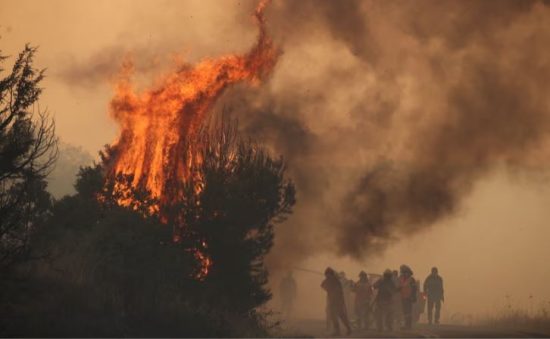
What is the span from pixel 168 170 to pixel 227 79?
13.5 feet

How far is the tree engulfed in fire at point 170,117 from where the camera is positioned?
23.5 metres

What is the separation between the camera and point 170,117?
24.7m

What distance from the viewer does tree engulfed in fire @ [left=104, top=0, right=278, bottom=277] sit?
23.5 meters

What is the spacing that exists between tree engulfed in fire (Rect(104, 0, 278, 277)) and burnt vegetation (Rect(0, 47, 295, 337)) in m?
0.61

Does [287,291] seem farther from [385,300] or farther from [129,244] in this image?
[129,244]

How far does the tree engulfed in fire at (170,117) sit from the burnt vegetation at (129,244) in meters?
0.61

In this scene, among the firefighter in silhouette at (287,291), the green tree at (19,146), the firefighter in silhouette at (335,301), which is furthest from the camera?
the firefighter in silhouette at (287,291)

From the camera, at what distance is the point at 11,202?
13.4 meters

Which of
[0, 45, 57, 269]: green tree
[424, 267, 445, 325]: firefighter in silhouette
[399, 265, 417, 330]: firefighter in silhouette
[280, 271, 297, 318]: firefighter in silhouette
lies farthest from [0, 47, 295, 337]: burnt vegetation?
[280, 271, 297, 318]: firefighter in silhouette

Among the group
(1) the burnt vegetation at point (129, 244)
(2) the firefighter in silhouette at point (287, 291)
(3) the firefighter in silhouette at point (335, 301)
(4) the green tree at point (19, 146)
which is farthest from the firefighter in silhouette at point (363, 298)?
(4) the green tree at point (19, 146)

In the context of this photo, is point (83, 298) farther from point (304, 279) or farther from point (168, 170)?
point (304, 279)

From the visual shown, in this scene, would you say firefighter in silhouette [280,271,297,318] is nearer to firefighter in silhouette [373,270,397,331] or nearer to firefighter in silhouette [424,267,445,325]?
firefighter in silhouette [424,267,445,325]

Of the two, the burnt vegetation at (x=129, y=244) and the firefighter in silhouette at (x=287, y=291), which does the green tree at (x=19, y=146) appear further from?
the firefighter in silhouette at (x=287, y=291)

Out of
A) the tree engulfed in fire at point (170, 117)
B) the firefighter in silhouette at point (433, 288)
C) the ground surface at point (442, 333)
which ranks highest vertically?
the tree engulfed in fire at point (170, 117)
